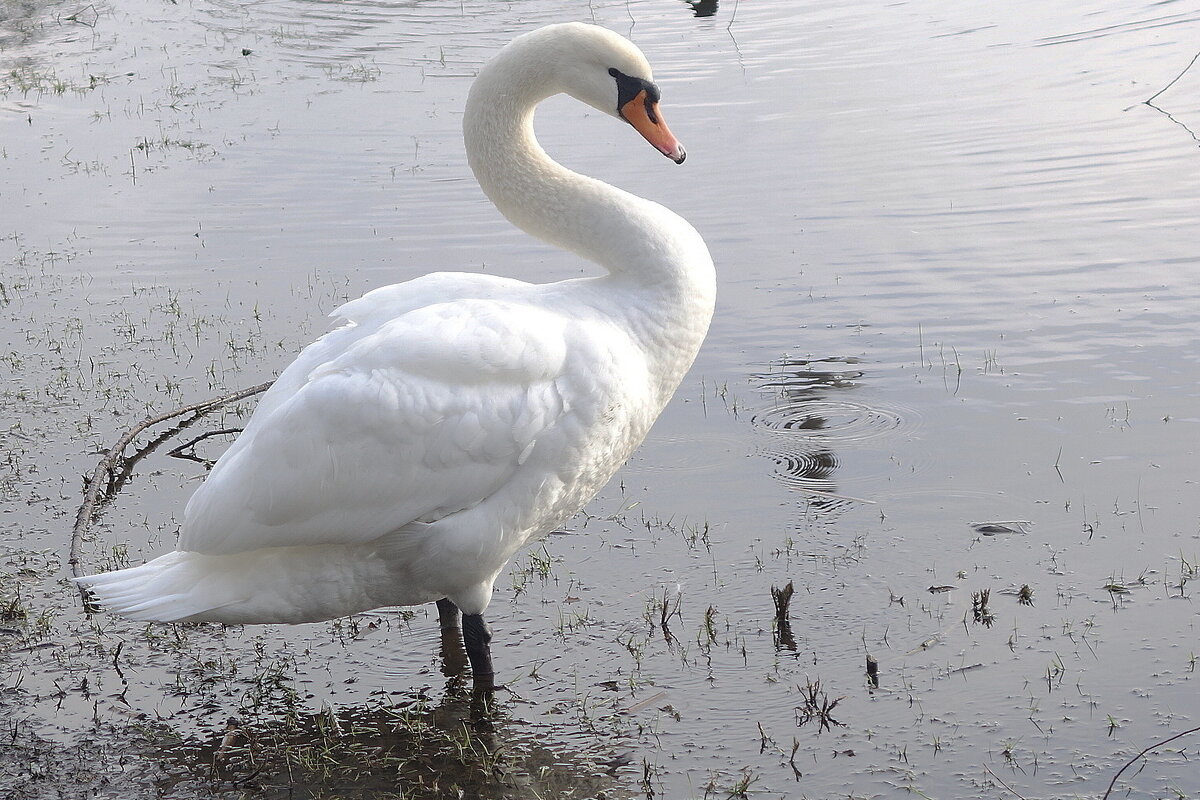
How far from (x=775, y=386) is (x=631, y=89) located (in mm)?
2892

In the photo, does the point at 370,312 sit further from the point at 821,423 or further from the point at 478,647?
the point at 821,423

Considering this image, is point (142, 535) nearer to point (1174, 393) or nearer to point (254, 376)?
point (254, 376)

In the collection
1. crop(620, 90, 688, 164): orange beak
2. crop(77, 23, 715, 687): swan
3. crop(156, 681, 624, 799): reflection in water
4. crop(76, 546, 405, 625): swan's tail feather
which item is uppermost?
crop(620, 90, 688, 164): orange beak

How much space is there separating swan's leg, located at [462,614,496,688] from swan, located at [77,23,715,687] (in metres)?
0.01

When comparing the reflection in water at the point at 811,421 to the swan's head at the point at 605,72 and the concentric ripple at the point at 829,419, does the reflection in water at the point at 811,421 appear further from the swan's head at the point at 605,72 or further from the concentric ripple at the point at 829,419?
the swan's head at the point at 605,72

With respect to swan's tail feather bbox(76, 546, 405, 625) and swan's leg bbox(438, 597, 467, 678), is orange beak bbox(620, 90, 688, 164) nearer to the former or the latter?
swan's tail feather bbox(76, 546, 405, 625)

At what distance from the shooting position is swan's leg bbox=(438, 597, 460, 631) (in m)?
4.95

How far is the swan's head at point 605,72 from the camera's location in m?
4.52

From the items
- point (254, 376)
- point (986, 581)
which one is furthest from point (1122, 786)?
point (254, 376)

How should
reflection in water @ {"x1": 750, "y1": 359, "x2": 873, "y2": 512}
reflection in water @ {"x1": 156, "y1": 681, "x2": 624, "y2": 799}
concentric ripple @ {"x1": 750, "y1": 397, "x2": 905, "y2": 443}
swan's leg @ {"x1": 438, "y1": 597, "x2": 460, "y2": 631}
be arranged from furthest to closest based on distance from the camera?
concentric ripple @ {"x1": 750, "y1": 397, "x2": 905, "y2": 443}
reflection in water @ {"x1": 750, "y1": 359, "x2": 873, "y2": 512}
swan's leg @ {"x1": 438, "y1": 597, "x2": 460, "y2": 631}
reflection in water @ {"x1": 156, "y1": 681, "x2": 624, "y2": 799}

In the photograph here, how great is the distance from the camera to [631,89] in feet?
15.0

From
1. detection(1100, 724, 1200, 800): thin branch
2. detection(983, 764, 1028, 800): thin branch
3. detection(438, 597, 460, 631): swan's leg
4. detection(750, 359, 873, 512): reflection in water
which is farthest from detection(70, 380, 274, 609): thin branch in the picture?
detection(1100, 724, 1200, 800): thin branch

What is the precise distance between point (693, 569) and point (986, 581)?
1100mm

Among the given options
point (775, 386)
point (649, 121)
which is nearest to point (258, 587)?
point (649, 121)
